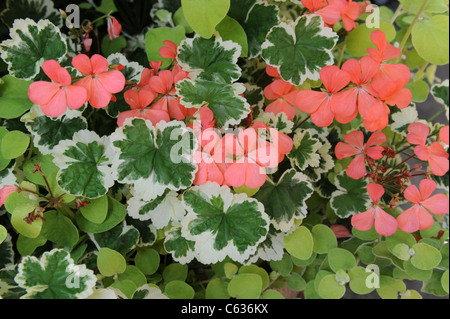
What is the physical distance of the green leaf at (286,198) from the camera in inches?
28.2

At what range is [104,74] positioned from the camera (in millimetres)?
601

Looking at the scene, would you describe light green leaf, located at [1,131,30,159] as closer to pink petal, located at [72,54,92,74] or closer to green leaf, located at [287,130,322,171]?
pink petal, located at [72,54,92,74]

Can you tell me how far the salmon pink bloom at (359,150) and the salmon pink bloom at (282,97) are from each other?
13 cm

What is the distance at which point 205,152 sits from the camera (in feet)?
2.03

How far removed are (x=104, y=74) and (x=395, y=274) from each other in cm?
67

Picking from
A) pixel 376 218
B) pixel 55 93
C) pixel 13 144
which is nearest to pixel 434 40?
pixel 376 218

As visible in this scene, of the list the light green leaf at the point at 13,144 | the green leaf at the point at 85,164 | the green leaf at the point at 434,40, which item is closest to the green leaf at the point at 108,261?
the green leaf at the point at 85,164

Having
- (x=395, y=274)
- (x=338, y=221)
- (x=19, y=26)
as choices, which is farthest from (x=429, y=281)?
(x=19, y=26)

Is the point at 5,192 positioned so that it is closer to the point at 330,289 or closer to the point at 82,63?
the point at 82,63

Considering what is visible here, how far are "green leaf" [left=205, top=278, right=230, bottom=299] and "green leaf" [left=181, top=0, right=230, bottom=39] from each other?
1.62 ft

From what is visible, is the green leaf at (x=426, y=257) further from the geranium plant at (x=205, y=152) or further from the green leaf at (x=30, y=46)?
the green leaf at (x=30, y=46)

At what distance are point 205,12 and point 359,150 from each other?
0.40 metres

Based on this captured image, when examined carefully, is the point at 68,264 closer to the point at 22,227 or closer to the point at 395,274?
the point at 22,227

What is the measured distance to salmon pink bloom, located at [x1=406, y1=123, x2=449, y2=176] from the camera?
0.70 meters
